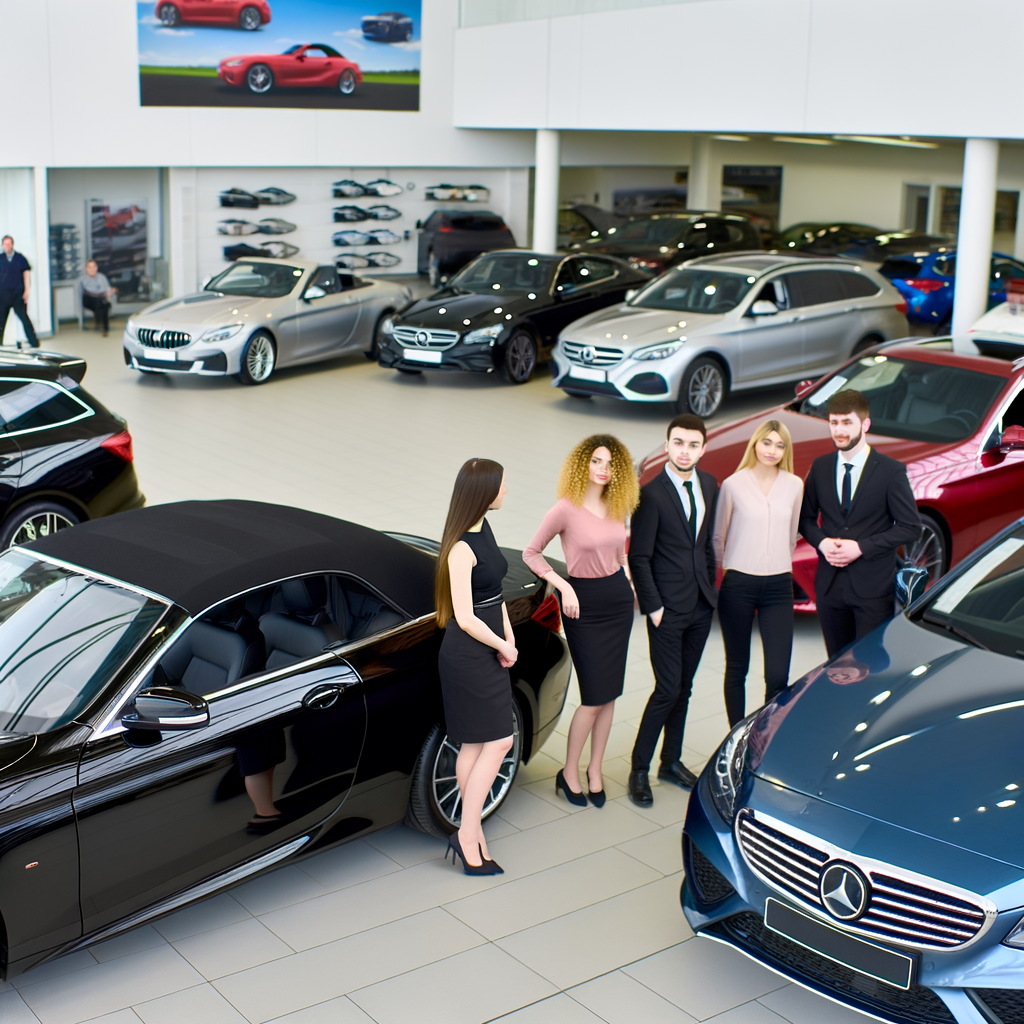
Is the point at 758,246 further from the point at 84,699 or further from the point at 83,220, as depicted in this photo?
the point at 84,699

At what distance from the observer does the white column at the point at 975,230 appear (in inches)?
589

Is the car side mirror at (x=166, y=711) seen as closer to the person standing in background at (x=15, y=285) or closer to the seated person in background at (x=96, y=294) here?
the person standing in background at (x=15, y=285)

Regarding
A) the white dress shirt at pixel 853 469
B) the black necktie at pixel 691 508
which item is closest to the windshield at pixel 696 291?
the white dress shirt at pixel 853 469

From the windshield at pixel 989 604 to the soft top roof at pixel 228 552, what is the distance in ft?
6.54

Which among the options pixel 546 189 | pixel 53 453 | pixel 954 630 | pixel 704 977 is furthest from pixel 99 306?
pixel 704 977

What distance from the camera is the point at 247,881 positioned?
4824 millimetres

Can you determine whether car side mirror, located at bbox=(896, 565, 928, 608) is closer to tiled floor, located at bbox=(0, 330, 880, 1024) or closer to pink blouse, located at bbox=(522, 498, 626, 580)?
pink blouse, located at bbox=(522, 498, 626, 580)

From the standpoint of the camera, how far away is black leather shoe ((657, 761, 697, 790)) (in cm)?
597

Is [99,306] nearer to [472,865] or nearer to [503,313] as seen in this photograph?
[503,313]

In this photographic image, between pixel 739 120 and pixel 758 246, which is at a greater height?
pixel 739 120

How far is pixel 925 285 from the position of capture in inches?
771

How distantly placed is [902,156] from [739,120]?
48.1ft

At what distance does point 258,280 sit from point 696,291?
17.9 ft

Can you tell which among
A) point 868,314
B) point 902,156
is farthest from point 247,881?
point 902,156
